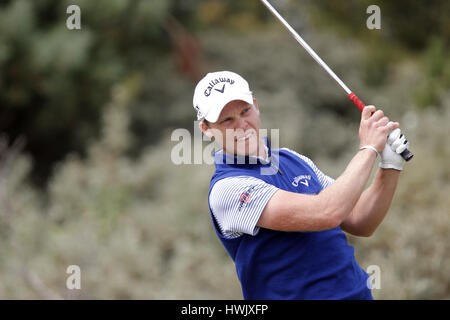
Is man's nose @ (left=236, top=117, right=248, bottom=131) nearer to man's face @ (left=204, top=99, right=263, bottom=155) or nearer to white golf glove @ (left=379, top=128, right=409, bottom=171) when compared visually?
man's face @ (left=204, top=99, right=263, bottom=155)

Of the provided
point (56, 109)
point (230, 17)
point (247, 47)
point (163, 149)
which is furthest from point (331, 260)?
point (230, 17)

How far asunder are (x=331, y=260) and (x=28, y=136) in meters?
9.78

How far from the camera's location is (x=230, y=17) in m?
16.8

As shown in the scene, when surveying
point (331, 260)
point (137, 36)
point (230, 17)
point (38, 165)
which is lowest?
point (331, 260)

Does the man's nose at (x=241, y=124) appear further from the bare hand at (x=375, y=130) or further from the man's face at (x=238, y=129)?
the bare hand at (x=375, y=130)

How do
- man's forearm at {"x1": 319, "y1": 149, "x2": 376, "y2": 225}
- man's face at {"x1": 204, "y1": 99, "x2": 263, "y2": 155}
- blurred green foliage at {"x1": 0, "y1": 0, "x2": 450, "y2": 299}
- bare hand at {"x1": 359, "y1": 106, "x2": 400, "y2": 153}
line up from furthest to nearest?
blurred green foliage at {"x1": 0, "y1": 0, "x2": 450, "y2": 299}, man's face at {"x1": 204, "y1": 99, "x2": 263, "y2": 155}, bare hand at {"x1": 359, "y1": 106, "x2": 400, "y2": 153}, man's forearm at {"x1": 319, "y1": 149, "x2": 376, "y2": 225}

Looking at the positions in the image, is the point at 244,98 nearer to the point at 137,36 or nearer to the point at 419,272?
the point at 419,272

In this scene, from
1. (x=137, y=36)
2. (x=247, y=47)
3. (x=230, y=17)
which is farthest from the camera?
(x=230, y=17)

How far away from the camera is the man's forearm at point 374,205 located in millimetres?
2154

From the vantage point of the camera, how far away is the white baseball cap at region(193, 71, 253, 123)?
198cm

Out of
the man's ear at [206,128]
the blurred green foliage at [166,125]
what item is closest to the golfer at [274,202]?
the man's ear at [206,128]

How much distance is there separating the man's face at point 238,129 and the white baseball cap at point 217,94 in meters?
0.04

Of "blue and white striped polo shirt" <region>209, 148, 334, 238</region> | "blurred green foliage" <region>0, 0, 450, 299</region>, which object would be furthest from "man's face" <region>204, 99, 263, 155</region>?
"blurred green foliage" <region>0, 0, 450, 299</region>

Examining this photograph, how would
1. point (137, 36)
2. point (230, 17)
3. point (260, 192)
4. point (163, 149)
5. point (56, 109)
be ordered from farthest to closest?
point (230, 17) < point (137, 36) < point (56, 109) < point (163, 149) < point (260, 192)
